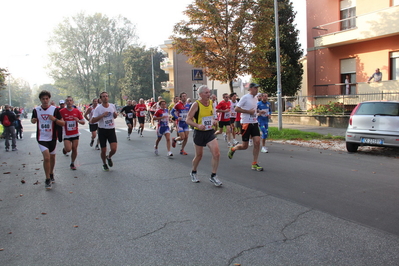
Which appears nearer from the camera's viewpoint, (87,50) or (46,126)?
(46,126)

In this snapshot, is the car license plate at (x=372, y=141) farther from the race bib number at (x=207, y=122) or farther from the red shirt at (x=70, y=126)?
the red shirt at (x=70, y=126)

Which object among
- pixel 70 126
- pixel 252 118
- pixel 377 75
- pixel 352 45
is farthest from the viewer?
pixel 352 45

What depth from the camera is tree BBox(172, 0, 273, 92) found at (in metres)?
18.1

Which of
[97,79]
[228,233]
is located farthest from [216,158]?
[97,79]

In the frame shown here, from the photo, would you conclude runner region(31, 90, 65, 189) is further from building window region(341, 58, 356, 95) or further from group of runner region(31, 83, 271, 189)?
building window region(341, 58, 356, 95)

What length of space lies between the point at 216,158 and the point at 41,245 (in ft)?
11.5

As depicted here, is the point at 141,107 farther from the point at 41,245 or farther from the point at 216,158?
the point at 41,245

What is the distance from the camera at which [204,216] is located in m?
4.87

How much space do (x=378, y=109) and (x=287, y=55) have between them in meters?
14.7

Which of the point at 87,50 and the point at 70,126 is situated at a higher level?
the point at 87,50

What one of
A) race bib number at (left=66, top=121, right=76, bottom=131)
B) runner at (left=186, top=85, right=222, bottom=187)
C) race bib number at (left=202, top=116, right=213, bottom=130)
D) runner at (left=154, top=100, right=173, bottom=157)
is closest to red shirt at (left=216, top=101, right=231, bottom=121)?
runner at (left=154, top=100, right=173, bottom=157)

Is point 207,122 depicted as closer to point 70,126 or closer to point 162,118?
point 70,126

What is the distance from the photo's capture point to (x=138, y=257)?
A: 3607mm

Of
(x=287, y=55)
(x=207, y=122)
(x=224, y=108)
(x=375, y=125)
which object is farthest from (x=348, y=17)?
(x=207, y=122)
